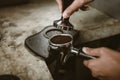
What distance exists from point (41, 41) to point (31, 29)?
8.2 inches

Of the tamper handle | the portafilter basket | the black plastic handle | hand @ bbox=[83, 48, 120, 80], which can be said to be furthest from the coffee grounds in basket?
the tamper handle

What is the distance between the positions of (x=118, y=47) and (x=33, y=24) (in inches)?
28.7

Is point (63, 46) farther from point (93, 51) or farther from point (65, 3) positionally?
point (65, 3)

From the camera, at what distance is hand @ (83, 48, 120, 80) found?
96 centimetres

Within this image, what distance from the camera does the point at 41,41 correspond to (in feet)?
5.08

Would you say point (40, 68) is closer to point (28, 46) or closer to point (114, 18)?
point (28, 46)

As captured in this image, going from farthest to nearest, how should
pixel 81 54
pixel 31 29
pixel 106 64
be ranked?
pixel 31 29
pixel 81 54
pixel 106 64

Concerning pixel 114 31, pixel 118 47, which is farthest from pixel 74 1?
pixel 118 47

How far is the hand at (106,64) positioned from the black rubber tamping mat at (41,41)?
0.44 metres

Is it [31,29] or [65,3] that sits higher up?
[65,3]

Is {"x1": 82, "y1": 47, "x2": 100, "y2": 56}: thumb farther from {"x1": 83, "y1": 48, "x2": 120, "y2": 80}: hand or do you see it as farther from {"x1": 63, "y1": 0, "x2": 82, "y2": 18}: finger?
{"x1": 63, "y1": 0, "x2": 82, "y2": 18}: finger

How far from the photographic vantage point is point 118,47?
1.79m

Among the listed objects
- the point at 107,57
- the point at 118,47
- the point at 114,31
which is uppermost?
the point at 107,57

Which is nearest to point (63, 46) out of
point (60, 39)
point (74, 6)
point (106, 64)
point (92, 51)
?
point (60, 39)
